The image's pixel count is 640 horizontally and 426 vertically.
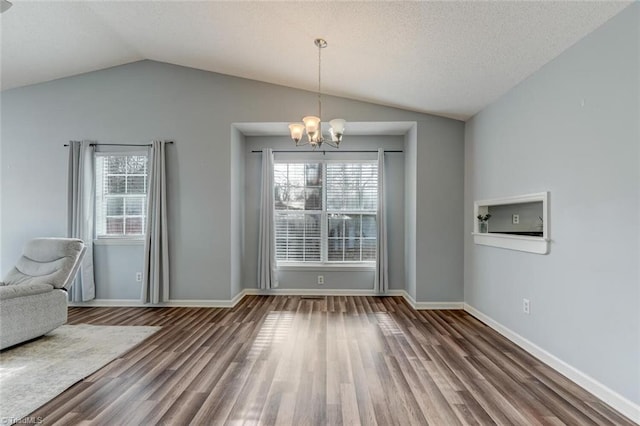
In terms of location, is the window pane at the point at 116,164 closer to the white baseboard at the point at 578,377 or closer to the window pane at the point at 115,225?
the window pane at the point at 115,225

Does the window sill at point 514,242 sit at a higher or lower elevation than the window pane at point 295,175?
lower

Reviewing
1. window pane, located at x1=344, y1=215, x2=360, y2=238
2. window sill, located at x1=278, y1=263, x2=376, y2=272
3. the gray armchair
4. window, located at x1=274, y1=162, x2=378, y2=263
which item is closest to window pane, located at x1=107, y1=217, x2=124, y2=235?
the gray armchair

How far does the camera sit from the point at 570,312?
7.86ft

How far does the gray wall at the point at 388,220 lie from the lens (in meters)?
4.84

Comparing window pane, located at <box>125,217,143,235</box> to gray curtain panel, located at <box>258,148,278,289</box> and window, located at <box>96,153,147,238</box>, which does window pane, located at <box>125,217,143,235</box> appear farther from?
gray curtain panel, located at <box>258,148,278,289</box>

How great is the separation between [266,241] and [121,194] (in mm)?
2200

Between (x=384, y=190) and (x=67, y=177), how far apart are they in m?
4.63

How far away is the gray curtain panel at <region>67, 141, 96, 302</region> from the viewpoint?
4.24 metres

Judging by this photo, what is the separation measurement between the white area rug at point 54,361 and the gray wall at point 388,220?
1.98 meters

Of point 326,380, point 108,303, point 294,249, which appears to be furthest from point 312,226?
point 108,303

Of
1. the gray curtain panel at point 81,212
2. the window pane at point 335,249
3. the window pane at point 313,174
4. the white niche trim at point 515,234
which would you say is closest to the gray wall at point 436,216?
the white niche trim at point 515,234

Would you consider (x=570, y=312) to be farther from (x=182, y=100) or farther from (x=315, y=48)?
(x=182, y=100)

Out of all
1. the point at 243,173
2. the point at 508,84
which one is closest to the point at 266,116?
the point at 243,173

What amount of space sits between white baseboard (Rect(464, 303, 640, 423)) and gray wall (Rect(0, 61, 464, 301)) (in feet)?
3.89
